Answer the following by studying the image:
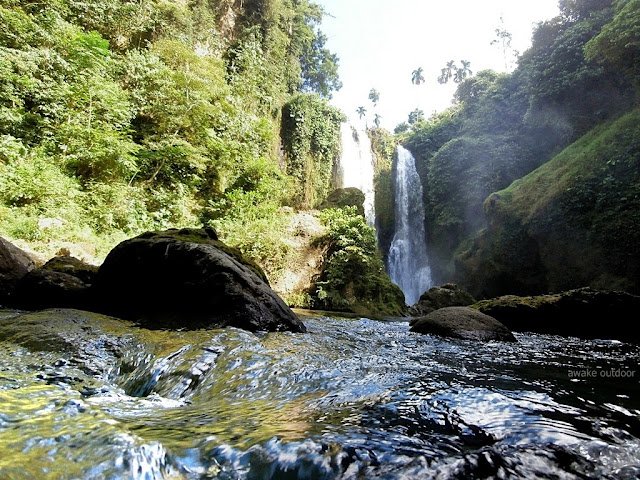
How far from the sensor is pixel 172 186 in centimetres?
1289

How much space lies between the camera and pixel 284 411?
70.4 inches

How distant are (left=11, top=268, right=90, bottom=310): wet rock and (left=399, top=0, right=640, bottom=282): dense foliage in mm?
15970

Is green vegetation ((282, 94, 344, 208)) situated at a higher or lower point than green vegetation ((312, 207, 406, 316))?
higher

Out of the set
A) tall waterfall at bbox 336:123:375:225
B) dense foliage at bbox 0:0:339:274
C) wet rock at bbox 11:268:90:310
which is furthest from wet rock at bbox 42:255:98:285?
tall waterfall at bbox 336:123:375:225

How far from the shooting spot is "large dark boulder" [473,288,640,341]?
6.97m

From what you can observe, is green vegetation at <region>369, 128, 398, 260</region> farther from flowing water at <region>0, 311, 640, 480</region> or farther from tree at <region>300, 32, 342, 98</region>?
flowing water at <region>0, 311, 640, 480</region>

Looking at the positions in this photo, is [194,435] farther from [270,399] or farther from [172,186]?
[172,186]

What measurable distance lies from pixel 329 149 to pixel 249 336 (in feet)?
67.9

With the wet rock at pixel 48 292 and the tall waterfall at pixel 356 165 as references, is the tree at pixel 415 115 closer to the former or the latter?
the tall waterfall at pixel 356 165

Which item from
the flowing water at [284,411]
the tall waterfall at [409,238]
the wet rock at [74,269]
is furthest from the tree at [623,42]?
the wet rock at [74,269]

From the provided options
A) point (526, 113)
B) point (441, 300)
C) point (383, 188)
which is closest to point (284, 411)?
point (441, 300)

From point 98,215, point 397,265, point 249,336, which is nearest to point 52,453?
point 249,336

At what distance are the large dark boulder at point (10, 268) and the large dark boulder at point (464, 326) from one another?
6320 millimetres

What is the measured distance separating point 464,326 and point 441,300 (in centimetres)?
825
